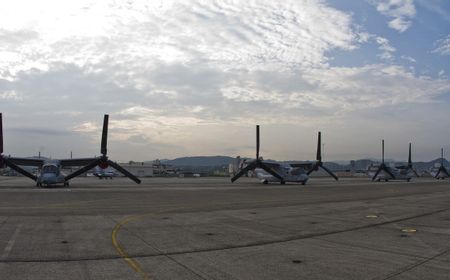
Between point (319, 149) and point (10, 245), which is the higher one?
point (319, 149)

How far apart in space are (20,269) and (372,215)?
54.0 feet

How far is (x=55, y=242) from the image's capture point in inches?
494

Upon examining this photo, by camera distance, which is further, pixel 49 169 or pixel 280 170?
pixel 280 170

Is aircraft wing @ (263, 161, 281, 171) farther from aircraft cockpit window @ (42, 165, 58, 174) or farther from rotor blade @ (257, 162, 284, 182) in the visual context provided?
aircraft cockpit window @ (42, 165, 58, 174)

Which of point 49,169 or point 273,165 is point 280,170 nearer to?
point 273,165

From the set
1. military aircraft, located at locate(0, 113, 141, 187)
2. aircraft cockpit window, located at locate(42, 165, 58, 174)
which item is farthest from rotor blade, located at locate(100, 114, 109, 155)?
aircraft cockpit window, located at locate(42, 165, 58, 174)

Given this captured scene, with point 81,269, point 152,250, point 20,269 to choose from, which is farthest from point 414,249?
point 20,269

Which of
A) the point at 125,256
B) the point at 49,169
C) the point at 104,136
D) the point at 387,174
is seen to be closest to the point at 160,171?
the point at 387,174

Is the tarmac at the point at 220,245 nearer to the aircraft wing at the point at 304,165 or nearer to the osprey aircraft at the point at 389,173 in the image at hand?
the aircraft wing at the point at 304,165

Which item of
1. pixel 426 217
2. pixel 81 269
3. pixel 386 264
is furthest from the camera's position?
pixel 426 217

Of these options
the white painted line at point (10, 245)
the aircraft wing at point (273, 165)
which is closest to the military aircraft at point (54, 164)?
the aircraft wing at point (273, 165)

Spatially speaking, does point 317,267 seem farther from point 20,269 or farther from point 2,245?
point 2,245

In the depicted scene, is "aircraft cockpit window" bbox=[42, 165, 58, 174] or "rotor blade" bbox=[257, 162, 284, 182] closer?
"aircraft cockpit window" bbox=[42, 165, 58, 174]

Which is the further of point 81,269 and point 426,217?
point 426,217
